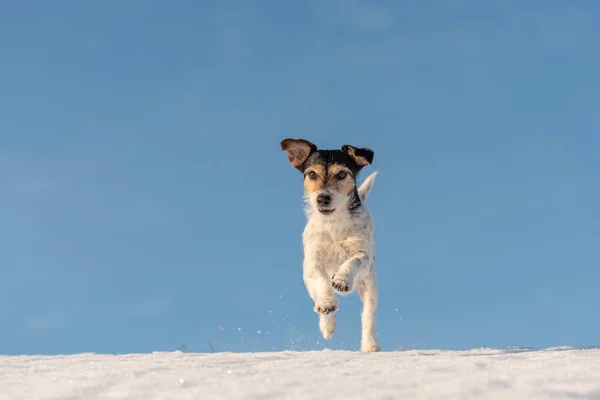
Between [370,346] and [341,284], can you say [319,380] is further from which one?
[370,346]

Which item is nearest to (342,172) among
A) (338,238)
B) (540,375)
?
(338,238)

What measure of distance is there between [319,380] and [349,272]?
3.74 metres

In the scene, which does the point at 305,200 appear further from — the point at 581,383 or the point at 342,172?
the point at 581,383

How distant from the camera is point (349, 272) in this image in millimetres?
8969

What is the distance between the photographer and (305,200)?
10625mm

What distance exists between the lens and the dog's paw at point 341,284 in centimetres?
869

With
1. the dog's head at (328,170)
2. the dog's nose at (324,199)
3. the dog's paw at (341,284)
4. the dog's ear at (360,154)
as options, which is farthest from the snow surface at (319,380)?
the dog's ear at (360,154)

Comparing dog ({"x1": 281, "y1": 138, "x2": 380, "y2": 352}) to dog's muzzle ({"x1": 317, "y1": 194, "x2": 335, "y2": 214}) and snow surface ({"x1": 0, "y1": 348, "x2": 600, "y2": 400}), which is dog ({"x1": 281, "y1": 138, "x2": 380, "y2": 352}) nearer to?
dog's muzzle ({"x1": 317, "y1": 194, "x2": 335, "y2": 214})

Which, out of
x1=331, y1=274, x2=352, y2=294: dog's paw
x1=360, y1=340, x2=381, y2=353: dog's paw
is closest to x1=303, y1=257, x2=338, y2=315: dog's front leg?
x1=331, y1=274, x2=352, y2=294: dog's paw

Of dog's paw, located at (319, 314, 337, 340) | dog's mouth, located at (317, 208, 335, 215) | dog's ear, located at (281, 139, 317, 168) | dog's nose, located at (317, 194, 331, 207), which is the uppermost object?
dog's ear, located at (281, 139, 317, 168)

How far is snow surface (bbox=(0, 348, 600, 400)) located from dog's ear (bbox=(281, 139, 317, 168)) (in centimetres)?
436

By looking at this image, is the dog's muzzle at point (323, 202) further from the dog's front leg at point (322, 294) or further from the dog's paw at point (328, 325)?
the dog's paw at point (328, 325)

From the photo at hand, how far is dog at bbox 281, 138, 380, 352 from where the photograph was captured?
9.80m

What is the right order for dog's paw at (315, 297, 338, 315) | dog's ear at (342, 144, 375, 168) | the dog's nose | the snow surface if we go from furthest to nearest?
dog's ear at (342, 144, 375, 168)
the dog's nose
dog's paw at (315, 297, 338, 315)
the snow surface
